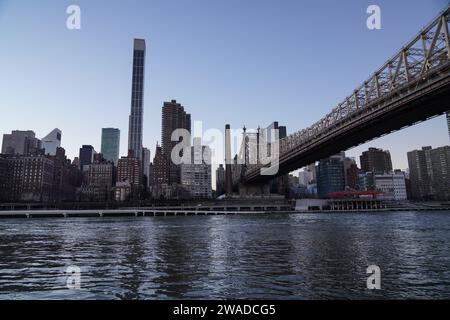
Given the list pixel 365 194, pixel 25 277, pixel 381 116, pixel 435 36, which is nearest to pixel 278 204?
pixel 365 194

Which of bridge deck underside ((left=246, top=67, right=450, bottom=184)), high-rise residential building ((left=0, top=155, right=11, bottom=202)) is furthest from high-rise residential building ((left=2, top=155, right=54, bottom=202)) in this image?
bridge deck underside ((left=246, top=67, right=450, bottom=184))

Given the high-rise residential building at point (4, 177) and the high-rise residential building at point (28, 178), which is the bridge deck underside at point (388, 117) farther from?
the high-rise residential building at point (4, 177)

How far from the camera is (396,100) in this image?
142 ft

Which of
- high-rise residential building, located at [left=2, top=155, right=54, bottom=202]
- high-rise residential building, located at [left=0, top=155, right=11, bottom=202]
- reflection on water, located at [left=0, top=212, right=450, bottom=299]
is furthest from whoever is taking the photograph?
high-rise residential building, located at [left=2, top=155, right=54, bottom=202]

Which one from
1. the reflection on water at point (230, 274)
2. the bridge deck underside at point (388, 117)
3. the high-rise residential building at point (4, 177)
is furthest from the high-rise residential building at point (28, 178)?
the reflection on water at point (230, 274)

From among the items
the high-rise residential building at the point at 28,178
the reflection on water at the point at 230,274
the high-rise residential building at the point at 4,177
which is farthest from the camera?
the high-rise residential building at the point at 28,178

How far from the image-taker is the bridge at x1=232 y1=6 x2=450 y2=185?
37562mm

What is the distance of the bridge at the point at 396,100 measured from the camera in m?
37.6

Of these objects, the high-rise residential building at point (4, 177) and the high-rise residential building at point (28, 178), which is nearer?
the high-rise residential building at point (4, 177)

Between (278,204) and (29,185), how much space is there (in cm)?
13548

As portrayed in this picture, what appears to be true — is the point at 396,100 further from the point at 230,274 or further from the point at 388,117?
the point at 230,274

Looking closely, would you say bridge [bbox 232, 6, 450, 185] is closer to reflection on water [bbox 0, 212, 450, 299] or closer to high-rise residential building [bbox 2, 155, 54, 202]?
reflection on water [bbox 0, 212, 450, 299]
